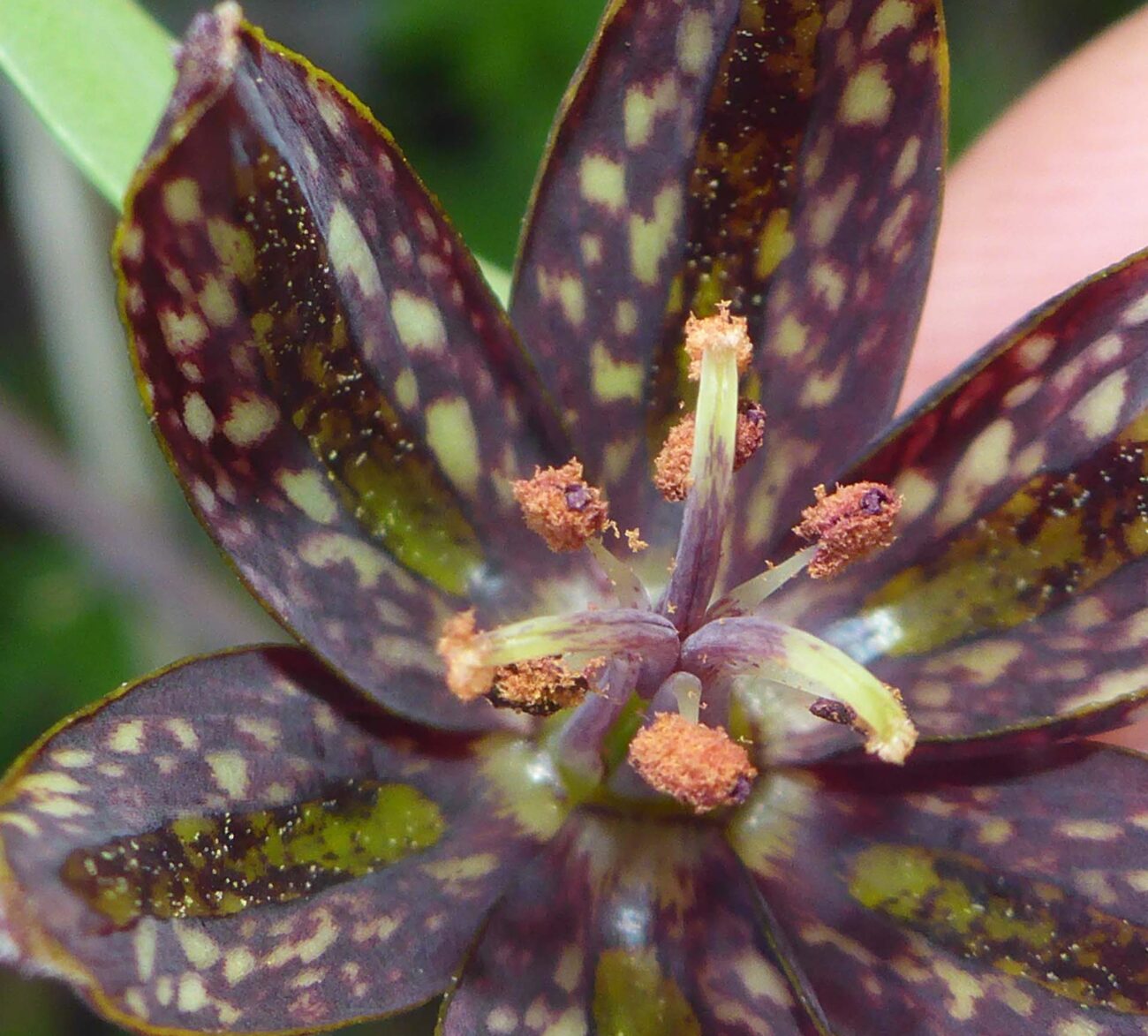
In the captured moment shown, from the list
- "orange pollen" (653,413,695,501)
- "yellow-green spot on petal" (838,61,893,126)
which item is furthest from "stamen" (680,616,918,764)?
"yellow-green spot on petal" (838,61,893,126)

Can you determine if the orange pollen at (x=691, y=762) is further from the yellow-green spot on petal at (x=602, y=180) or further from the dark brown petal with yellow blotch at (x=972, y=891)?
the yellow-green spot on petal at (x=602, y=180)

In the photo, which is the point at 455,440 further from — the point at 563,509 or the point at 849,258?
the point at 849,258

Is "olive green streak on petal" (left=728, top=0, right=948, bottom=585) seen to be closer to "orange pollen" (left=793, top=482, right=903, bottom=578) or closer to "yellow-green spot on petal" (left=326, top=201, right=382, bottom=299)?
"orange pollen" (left=793, top=482, right=903, bottom=578)

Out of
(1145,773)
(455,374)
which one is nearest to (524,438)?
(455,374)

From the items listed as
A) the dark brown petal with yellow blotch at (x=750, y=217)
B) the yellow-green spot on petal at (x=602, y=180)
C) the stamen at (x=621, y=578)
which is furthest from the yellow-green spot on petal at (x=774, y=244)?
the stamen at (x=621, y=578)

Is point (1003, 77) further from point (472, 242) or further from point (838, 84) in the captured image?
point (838, 84)
